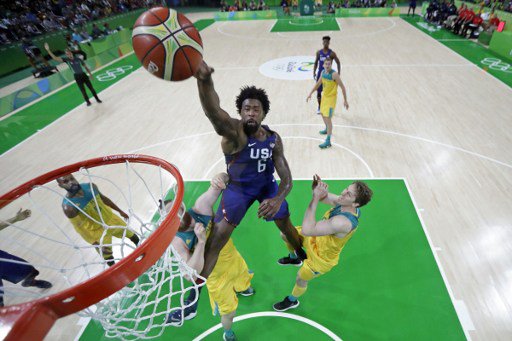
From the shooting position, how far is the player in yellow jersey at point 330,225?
8.74 ft

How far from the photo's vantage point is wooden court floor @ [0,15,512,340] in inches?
157

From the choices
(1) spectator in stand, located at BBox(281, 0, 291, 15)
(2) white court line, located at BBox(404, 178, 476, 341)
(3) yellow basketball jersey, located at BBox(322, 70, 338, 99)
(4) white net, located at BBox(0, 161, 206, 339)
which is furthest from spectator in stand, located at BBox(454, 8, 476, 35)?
(4) white net, located at BBox(0, 161, 206, 339)

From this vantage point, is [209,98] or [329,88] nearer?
[209,98]

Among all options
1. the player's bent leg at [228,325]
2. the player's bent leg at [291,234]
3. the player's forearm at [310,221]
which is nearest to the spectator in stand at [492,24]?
the player's bent leg at [291,234]

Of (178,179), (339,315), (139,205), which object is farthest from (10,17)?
(339,315)

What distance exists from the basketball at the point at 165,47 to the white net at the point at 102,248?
826 mm

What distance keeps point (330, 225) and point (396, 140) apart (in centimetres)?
472

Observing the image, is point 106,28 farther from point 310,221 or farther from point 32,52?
point 310,221

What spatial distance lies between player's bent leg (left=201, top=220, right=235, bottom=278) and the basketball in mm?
1437

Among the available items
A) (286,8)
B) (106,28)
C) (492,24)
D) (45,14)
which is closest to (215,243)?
(492,24)

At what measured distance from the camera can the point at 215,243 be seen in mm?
2781

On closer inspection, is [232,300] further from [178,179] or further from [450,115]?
[450,115]

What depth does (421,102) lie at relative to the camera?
8281 millimetres

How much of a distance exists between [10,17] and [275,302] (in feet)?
64.5
